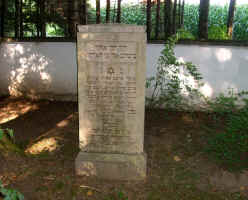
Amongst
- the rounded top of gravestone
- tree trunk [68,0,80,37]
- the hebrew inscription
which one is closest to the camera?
the rounded top of gravestone

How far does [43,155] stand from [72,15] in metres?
4.10

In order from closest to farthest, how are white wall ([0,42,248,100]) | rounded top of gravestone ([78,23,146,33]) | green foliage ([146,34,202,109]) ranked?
rounded top of gravestone ([78,23,146,33]) → green foliage ([146,34,202,109]) → white wall ([0,42,248,100])

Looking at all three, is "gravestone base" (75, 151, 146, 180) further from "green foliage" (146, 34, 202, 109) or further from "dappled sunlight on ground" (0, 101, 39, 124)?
"dappled sunlight on ground" (0, 101, 39, 124)

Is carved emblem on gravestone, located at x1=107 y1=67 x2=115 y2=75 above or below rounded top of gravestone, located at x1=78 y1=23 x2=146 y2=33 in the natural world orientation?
below

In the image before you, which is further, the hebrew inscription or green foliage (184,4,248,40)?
green foliage (184,4,248,40)

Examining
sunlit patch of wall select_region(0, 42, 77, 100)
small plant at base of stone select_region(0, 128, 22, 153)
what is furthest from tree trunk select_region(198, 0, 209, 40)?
small plant at base of stone select_region(0, 128, 22, 153)

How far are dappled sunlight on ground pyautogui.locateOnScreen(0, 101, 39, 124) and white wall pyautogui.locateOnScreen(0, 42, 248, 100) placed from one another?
1.39 ft

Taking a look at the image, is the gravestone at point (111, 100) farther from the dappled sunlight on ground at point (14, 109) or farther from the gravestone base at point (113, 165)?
the dappled sunlight on ground at point (14, 109)

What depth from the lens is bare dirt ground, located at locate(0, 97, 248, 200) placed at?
3984mm

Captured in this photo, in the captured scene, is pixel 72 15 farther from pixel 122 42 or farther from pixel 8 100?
pixel 122 42

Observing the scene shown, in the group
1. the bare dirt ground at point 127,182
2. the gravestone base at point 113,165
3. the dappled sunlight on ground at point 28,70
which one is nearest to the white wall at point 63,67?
the dappled sunlight on ground at point 28,70

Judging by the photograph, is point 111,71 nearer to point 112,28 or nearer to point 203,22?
point 112,28

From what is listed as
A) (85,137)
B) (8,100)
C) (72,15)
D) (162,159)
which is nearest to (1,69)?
(8,100)

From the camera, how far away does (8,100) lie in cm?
763
